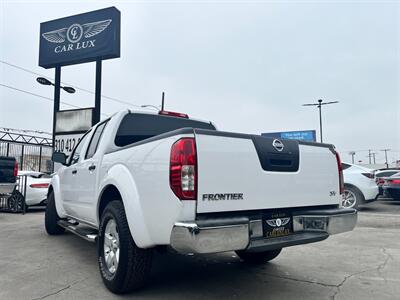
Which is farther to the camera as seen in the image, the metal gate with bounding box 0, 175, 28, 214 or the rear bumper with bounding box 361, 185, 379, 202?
the metal gate with bounding box 0, 175, 28, 214

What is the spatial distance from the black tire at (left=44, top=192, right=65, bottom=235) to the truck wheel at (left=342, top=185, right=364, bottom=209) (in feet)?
25.5

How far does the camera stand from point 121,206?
3.60 m

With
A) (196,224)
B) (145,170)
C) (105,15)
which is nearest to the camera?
(196,224)

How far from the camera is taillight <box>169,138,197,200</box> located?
2.82 metres

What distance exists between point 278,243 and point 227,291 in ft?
2.97

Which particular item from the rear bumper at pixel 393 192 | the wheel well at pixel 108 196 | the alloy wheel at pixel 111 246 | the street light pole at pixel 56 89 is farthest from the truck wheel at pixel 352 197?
the street light pole at pixel 56 89

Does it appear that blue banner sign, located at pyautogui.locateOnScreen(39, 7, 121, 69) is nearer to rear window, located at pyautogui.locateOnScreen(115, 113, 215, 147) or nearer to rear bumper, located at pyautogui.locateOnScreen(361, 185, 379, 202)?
rear bumper, located at pyautogui.locateOnScreen(361, 185, 379, 202)

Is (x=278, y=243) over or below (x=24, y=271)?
over

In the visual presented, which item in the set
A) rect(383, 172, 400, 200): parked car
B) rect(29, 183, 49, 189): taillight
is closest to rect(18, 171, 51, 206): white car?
rect(29, 183, 49, 189): taillight

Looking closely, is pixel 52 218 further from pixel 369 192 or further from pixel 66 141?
pixel 66 141

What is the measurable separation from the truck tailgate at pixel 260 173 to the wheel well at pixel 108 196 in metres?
1.39

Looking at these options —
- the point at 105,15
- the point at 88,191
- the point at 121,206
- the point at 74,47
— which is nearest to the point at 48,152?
the point at 74,47

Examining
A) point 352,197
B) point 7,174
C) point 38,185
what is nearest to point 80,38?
point 38,185

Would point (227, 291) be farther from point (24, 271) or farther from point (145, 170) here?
point (24, 271)
